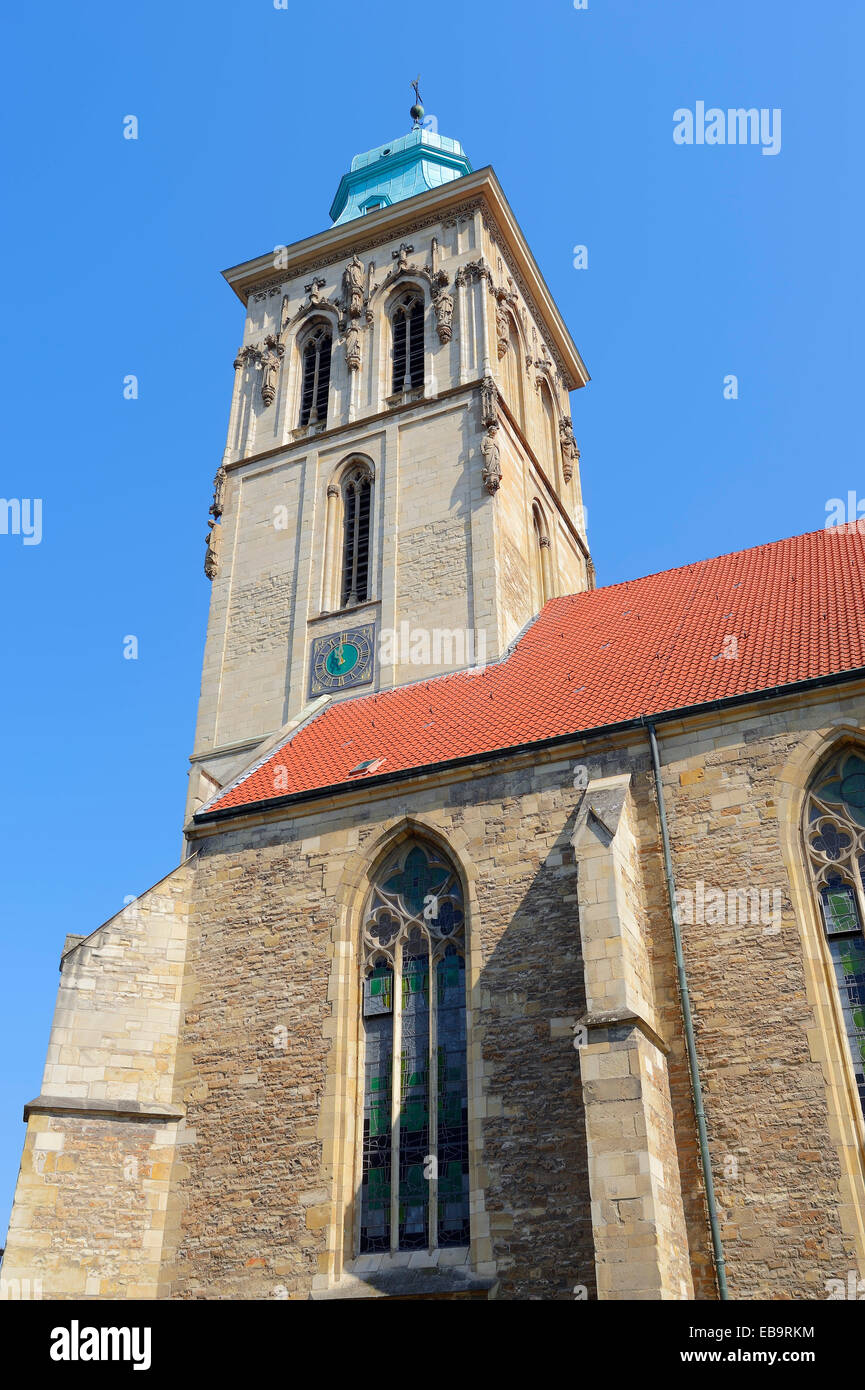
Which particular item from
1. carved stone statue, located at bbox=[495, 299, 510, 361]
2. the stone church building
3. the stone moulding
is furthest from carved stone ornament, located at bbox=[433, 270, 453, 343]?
the stone moulding

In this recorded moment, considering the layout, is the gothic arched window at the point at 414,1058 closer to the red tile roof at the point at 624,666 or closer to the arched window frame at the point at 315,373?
the red tile roof at the point at 624,666

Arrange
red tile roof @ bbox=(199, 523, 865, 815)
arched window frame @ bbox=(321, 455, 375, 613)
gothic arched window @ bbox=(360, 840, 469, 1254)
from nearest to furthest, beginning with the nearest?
gothic arched window @ bbox=(360, 840, 469, 1254) → red tile roof @ bbox=(199, 523, 865, 815) → arched window frame @ bbox=(321, 455, 375, 613)

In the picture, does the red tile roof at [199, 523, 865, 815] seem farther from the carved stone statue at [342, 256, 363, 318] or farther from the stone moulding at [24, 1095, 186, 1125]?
the carved stone statue at [342, 256, 363, 318]

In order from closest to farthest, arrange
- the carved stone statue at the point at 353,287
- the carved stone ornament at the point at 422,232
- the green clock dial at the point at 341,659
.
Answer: the green clock dial at the point at 341,659
the carved stone statue at the point at 353,287
the carved stone ornament at the point at 422,232

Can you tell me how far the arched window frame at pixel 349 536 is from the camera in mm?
20844

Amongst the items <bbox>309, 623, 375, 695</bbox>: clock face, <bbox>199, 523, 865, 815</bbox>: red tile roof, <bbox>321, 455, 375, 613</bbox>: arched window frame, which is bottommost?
<bbox>199, 523, 865, 815</bbox>: red tile roof

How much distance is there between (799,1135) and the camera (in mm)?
10523

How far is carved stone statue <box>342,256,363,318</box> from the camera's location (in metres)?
23.7

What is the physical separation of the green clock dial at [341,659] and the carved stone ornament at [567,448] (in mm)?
7916

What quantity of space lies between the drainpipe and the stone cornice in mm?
14546

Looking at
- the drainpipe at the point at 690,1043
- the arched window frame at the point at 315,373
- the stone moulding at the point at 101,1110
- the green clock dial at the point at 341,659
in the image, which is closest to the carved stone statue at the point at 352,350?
the arched window frame at the point at 315,373

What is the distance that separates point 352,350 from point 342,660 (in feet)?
22.6

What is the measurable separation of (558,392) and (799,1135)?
18984 mm
